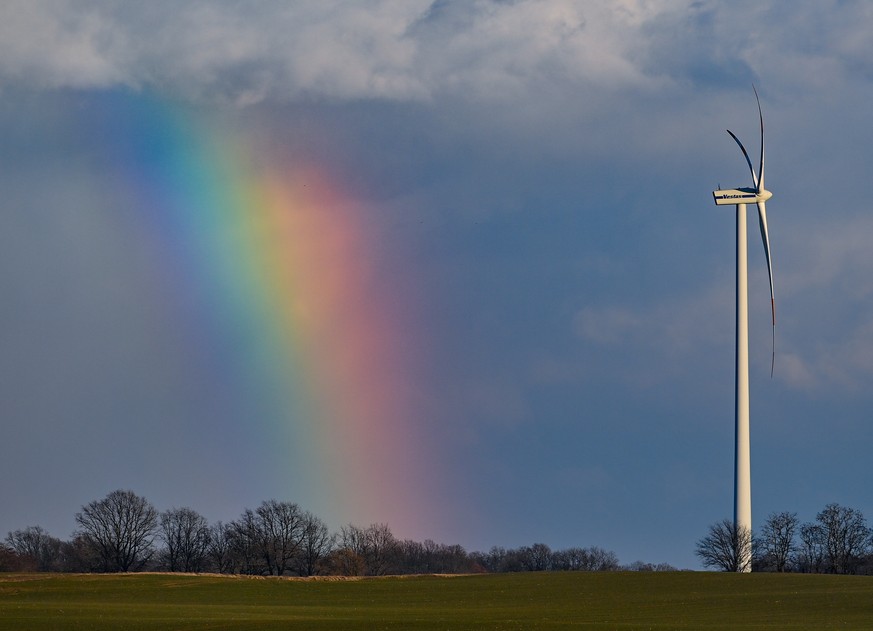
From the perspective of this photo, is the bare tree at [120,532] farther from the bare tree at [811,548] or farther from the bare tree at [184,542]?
the bare tree at [811,548]

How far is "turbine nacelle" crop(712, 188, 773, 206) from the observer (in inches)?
5010

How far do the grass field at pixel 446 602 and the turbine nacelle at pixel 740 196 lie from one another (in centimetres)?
4251

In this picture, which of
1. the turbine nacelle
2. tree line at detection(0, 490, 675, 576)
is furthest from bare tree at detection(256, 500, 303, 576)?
the turbine nacelle

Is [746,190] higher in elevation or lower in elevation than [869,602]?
higher

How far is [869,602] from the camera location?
270 feet

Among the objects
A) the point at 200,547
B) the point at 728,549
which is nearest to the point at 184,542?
the point at 200,547

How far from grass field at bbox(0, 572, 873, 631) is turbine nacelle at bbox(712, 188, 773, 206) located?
139ft

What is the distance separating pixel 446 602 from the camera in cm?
9138

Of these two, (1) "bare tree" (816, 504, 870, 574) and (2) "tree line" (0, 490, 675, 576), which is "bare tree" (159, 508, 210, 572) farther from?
(1) "bare tree" (816, 504, 870, 574)

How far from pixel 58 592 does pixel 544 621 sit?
4938 centimetres

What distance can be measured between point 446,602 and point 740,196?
61.8m

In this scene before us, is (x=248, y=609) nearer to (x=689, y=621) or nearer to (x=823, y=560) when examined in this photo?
(x=689, y=621)

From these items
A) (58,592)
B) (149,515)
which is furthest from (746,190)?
(149,515)

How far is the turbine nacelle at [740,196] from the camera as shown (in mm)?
127250
